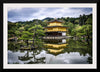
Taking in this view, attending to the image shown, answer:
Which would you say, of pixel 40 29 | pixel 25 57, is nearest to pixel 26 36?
pixel 40 29

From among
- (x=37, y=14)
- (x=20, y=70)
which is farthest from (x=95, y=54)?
(x=20, y=70)

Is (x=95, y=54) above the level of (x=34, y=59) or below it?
above

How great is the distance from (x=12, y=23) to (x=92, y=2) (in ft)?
7.01

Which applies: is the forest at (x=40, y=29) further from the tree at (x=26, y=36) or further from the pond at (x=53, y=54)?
the pond at (x=53, y=54)

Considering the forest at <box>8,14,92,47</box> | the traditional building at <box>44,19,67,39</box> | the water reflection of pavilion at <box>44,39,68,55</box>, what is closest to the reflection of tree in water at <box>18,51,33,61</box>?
the forest at <box>8,14,92,47</box>

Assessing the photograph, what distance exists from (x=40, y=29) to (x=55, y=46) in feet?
2.10

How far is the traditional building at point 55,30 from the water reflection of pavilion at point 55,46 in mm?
143

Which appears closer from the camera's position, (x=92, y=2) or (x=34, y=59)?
(x=92, y=2)

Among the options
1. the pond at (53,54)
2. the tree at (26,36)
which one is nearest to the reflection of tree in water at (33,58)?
the pond at (53,54)

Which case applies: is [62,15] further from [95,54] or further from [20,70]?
[20,70]

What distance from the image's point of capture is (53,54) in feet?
7.43

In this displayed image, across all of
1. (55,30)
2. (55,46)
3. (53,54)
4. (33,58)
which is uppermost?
(55,30)

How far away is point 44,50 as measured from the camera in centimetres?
226

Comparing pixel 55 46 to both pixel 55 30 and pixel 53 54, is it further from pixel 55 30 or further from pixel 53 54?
pixel 55 30
